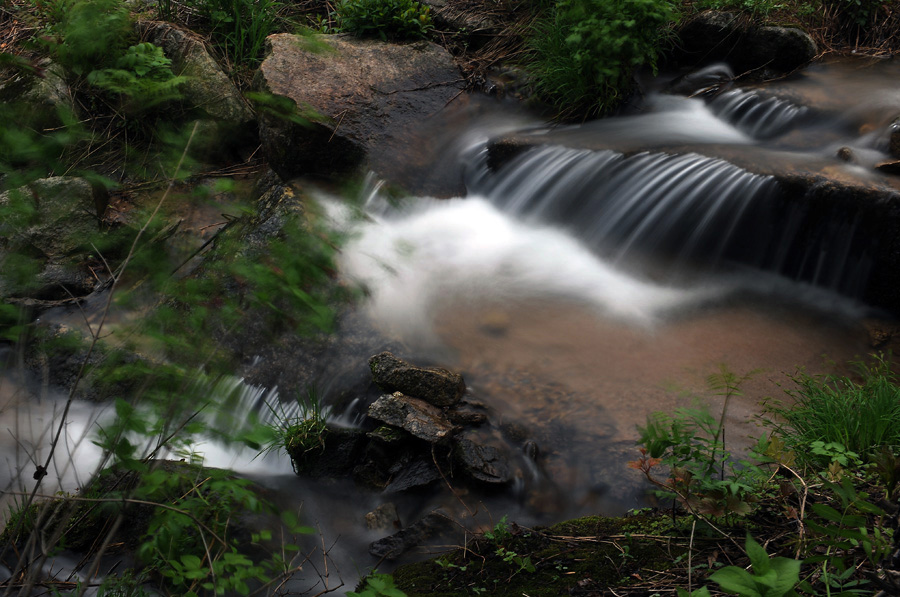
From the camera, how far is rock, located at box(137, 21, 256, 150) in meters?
5.75

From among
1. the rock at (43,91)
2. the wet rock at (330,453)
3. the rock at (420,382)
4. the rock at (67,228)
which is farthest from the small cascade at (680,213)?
the rock at (43,91)

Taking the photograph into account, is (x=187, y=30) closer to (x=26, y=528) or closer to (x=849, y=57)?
(x=26, y=528)

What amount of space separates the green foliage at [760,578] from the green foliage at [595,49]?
4603 millimetres

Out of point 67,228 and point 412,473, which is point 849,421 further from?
point 67,228

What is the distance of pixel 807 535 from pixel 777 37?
522 cm

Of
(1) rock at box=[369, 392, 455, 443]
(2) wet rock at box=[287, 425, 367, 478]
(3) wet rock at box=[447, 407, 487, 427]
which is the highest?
(1) rock at box=[369, 392, 455, 443]

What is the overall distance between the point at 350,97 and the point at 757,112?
329 centimetres

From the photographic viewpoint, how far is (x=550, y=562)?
7.18ft

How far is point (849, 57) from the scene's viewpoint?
6.08 metres

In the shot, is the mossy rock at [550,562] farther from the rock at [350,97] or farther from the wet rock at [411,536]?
the rock at [350,97]

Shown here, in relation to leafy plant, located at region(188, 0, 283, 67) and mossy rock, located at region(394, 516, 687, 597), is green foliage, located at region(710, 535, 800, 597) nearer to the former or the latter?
mossy rock, located at region(394, 516, 687, 597)

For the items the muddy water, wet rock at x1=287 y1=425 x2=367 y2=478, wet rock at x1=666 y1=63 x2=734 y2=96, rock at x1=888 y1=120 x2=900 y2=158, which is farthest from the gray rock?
rock at x1=888 y1=120 x2=900 y2=158

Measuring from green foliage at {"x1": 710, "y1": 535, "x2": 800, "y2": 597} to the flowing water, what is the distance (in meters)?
1.52

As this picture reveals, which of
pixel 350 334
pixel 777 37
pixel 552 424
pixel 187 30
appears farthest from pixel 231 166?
pixel 777 37
